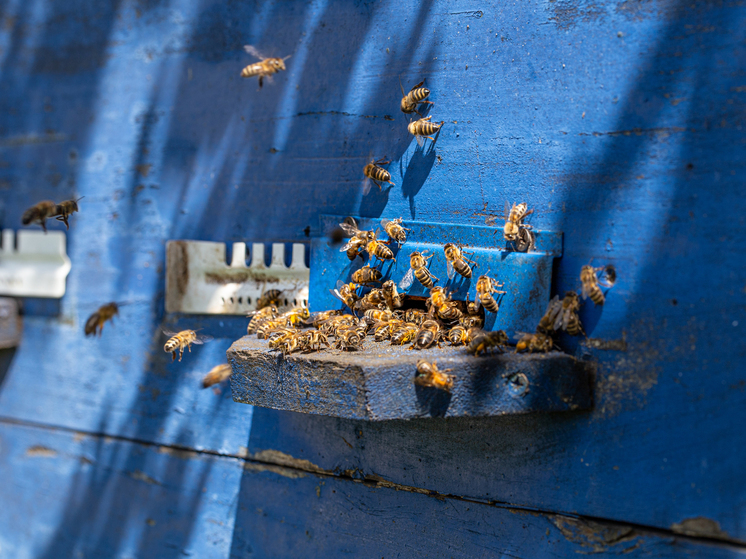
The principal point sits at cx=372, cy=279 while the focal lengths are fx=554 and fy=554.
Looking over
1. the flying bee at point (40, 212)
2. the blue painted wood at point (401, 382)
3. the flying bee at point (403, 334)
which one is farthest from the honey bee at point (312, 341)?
the flying bee at point (40, 212)

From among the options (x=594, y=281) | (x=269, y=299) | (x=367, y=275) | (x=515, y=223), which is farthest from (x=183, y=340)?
(x=594, y=281)

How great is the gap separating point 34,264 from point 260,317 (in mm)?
1633

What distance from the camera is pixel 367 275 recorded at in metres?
2.02

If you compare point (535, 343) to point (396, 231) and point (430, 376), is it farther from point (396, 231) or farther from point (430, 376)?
point (396, 231)

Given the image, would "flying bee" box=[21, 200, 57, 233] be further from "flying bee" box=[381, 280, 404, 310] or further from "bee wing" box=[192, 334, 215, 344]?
"flying bee" box=[381, 280, 404, 310]

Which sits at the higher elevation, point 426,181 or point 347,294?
point 426,181

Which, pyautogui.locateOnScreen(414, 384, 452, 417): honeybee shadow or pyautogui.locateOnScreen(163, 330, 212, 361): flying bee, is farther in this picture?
pyautogui.locateOnScreen(163, 330, 212, 361): flying bee

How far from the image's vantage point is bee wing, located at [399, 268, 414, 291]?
1.98m

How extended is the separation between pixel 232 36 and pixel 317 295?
1.25 meters

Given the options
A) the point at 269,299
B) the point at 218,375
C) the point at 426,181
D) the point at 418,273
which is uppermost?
the point at 426,181

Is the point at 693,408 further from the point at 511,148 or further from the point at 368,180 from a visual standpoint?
the point at 368,180

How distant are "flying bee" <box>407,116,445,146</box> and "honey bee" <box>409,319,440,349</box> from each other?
69 cm

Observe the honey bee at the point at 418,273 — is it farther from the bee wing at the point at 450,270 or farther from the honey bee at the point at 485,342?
the honey bee at the point at 485,342

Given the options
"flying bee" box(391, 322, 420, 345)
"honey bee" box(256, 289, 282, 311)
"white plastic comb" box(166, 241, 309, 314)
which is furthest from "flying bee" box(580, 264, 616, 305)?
"honey bee" box(256, 289, 282, 311)
